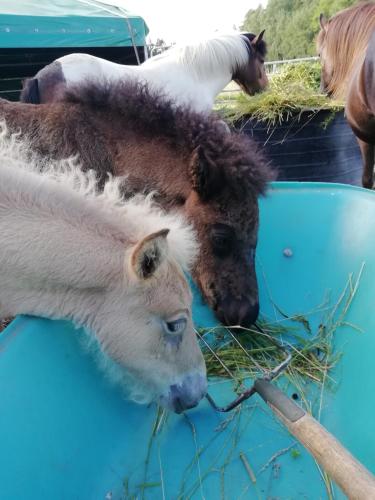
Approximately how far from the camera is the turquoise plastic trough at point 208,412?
109 centimetres

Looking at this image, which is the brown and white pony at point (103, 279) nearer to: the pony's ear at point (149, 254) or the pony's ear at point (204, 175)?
the pony's ear at point (149, 254)

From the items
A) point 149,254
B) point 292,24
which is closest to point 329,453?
point 149,254

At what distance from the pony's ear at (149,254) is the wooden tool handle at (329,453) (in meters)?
0.55

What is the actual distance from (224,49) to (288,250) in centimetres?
306

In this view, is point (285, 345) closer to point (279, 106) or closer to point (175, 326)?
point (175, 326)

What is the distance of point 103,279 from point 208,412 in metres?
0.91

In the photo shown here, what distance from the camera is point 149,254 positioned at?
1.14 meters

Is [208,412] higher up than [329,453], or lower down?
lower down

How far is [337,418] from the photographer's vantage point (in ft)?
5.45

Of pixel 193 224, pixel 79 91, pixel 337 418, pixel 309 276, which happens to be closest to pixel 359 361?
pixel 337 418

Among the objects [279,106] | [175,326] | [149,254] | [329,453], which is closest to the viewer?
[329,453]

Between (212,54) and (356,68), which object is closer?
(356,68)

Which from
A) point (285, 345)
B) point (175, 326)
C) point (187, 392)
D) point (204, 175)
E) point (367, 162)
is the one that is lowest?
point (367, 162)

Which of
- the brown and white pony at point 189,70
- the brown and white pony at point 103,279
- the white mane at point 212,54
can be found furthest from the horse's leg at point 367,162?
the brown and white pony at point 103,279
